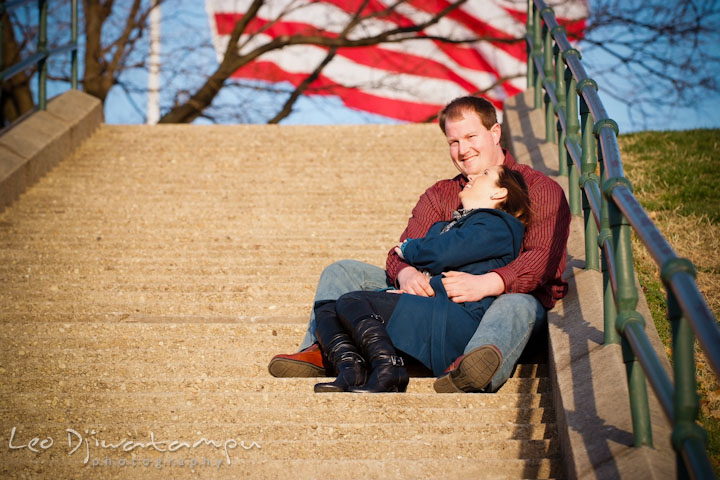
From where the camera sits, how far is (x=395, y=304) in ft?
11.9

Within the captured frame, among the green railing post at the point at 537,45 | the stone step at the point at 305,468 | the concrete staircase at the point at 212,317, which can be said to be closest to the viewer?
the stone step at the point at 305,468

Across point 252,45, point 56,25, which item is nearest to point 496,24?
point 252,45

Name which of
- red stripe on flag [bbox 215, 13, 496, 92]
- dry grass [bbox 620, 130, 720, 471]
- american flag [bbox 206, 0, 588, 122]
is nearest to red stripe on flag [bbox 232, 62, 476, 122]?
american flag [bbox 206, 0, 588, 122]

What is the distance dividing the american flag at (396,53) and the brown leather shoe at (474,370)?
10608 mm

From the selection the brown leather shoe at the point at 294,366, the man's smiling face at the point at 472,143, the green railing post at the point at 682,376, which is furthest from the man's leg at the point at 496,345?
the green railing post at the point at 682,376

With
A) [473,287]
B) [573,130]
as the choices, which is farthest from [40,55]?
[473,287]

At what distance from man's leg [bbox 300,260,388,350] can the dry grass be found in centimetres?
131

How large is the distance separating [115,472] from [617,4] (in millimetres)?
13057

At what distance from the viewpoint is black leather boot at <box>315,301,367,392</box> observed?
10.9 ft

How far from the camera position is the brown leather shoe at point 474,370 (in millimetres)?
3197

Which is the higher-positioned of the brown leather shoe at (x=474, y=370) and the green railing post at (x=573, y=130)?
the green railing post at (x=573, y=130)

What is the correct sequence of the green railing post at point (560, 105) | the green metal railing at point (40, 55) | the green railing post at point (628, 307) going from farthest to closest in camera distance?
1. the green metal railing at point (40, 55)
2. the green railing post at point (560, 105)
3. the green railing post at point (628, 307)

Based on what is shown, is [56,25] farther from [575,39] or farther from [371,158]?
[371,158]

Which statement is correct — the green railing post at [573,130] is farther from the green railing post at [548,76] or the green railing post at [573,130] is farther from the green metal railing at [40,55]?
the green metal railing at [40,55]
